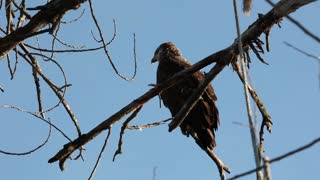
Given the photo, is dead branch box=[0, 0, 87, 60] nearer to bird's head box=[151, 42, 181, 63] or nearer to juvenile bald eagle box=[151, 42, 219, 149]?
juvenile bald eagle box=[151, 42, 219, 149]

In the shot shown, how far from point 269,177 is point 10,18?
2.53m

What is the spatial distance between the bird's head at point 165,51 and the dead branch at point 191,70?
3.13m

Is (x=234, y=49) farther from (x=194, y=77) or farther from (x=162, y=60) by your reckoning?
(x=162, y=60)

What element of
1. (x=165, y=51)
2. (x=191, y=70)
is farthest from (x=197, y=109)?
(x=165, y=51)

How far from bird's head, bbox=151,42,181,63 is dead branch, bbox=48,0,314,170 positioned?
3129mm

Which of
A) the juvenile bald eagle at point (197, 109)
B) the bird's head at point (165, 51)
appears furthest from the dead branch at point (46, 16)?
the bird's head at point (165, 51)

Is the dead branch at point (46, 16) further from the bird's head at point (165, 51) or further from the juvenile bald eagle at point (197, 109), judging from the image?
the bird's head at point (165, 51)

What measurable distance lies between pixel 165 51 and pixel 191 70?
11.3 feet

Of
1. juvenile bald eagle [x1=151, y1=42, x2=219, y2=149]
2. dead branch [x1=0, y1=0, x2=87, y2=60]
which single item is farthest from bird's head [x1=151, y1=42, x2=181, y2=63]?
dead branch [x1=0, y1=0, x2=87, y2=60]

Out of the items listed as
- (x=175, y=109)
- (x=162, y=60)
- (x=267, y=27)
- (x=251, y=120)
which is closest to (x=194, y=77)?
(x=175, y=109)

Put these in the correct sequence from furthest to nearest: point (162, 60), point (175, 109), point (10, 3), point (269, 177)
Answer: point (162, 60) → point (175, 109) → point (10, 3) → point (269, 177)

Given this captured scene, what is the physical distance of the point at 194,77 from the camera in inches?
203

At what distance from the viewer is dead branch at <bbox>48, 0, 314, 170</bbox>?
3.34 meters

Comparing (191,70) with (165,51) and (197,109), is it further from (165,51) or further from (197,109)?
(165,51)
